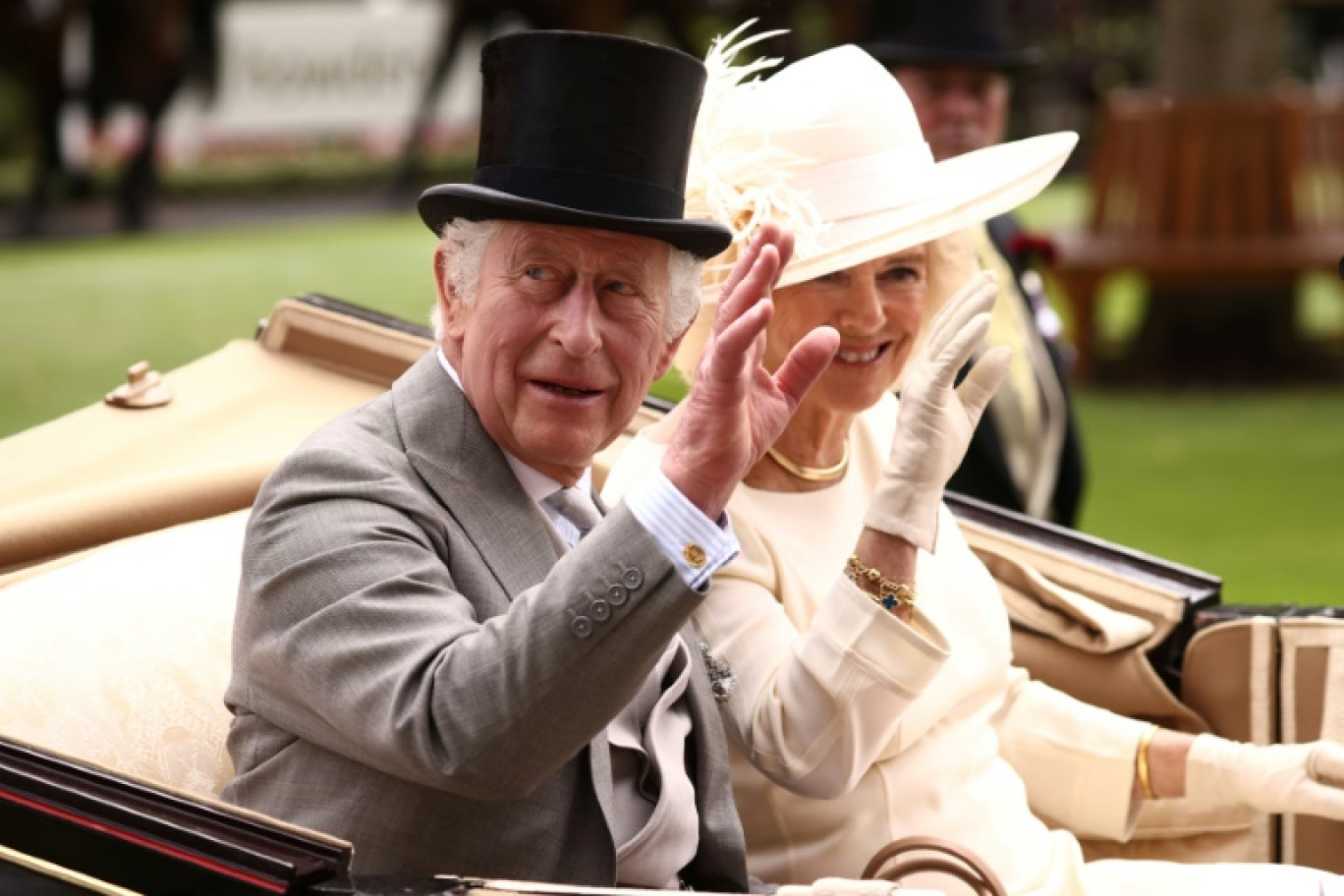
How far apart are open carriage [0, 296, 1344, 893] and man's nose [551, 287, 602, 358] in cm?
50

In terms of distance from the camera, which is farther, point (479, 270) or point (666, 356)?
point (666, 356)

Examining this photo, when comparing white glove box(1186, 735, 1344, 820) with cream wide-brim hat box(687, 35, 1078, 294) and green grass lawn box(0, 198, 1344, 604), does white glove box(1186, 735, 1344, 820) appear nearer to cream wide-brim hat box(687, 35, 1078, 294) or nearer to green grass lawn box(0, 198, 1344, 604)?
cream wide-brim hat box(687, 35, 1078, 294)

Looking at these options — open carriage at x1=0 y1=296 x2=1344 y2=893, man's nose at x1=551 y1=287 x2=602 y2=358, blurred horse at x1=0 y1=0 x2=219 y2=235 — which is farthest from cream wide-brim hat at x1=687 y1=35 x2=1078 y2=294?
blurred horse at x1=0 y1=0 x2=219 y2=235

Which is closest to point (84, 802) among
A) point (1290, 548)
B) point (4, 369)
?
point (1290, 548)

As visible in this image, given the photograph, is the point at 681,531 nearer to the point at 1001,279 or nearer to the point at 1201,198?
the point at 1001,279

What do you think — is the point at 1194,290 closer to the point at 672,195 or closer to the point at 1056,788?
the point at 1056,788

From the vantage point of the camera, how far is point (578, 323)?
6.43 ft

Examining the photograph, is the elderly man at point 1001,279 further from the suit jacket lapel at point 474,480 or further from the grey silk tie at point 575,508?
the suit jacket lapel at point 474,480

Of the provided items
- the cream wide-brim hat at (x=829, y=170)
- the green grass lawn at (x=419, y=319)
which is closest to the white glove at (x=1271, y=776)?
the cream wide-brim hat at (x=829, y=170)

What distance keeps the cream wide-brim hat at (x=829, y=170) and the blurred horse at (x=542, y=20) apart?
1035cm

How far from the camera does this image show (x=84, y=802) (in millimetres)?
1880

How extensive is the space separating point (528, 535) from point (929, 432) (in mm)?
474

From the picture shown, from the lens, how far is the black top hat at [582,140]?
6.42 feet

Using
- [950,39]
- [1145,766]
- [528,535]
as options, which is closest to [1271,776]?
[1145,766]
